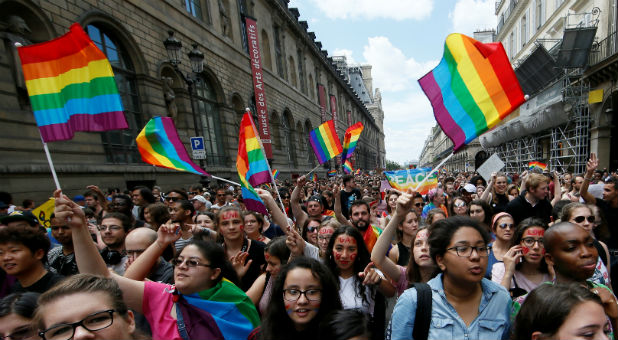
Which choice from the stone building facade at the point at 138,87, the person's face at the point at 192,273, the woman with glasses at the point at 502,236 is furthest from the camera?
the stone building facade at the point at 138,87

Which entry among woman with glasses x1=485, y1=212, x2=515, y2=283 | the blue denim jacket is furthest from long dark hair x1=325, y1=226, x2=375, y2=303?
woman with glasses x1=485, y1=212, x2=515, y2=283

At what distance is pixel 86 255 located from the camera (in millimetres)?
1889

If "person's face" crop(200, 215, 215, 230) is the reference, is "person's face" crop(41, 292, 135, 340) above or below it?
→ above

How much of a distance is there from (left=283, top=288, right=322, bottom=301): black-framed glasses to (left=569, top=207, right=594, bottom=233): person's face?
2.55m

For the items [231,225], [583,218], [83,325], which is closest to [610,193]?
[583,218]

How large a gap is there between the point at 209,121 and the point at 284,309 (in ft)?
45.8

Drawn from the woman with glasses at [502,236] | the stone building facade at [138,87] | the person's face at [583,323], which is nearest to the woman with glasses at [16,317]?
the person's face at [583,323]

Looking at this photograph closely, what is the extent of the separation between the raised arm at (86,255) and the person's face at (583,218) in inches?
145

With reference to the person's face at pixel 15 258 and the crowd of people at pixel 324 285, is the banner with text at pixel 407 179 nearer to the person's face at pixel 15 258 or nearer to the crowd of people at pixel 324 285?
the crowd of people at pixel 324 285

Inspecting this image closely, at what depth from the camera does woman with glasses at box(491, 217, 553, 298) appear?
2078mm

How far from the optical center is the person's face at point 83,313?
122 cm

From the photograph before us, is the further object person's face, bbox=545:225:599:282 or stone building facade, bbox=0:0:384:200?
stone building facade, bbox=0:0:384:200

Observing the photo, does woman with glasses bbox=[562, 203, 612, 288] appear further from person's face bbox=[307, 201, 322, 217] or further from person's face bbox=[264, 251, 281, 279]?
person's face bbox=[307, 201, 322, 217]

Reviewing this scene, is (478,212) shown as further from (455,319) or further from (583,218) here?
(455,319)
